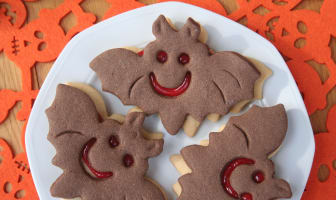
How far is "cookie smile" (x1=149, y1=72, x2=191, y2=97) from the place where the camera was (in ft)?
4.19

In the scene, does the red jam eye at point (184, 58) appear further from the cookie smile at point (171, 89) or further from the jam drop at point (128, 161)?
the jam drop at point (128, 161)

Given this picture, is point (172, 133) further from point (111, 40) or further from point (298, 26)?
point (298, 26)

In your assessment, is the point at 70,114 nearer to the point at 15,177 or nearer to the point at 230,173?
the point at 15,177

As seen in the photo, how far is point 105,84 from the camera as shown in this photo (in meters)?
1.26

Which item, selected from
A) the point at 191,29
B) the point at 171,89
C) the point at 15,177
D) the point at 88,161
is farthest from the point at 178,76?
the point at 15,177

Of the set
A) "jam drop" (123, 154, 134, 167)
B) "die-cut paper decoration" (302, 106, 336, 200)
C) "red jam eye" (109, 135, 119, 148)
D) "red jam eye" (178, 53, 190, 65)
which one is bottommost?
"die-cut paper decoration" (302, 106, 336, 200)

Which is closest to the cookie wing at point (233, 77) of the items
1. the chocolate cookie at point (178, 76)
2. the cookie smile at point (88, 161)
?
the chocolate cookie at point (178, 76)

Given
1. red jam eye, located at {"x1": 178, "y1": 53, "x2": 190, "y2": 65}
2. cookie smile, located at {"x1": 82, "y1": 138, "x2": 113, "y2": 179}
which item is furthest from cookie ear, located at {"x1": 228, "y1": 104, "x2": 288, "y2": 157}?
cookie smile, located at {"x1": 82, "y1": 138, "x2": 113, "y2": 179}

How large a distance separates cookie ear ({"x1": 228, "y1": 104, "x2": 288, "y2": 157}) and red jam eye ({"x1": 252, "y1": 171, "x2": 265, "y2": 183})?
7cm

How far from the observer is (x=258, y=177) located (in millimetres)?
1227

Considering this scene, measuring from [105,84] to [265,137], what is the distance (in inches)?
25.5

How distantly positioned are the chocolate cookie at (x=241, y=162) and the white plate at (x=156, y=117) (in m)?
0.09

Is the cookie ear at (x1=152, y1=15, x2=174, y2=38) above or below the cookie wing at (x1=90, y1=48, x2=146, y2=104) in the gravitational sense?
above

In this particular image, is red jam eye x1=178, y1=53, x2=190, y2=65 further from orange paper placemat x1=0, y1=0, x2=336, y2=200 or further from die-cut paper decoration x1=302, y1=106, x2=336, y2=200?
die-cut paper decoration x1=302, y1=106, x2=336, y2=200
